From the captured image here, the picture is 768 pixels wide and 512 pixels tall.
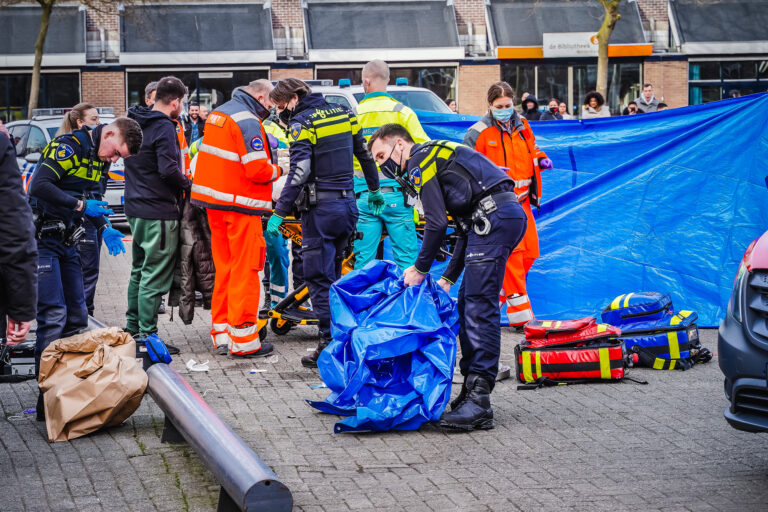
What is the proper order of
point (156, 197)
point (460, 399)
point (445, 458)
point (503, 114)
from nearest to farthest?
point (445, 458)
point (460, 399)
point (156, 197)
point (503, 114)

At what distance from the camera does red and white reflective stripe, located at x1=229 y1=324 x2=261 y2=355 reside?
26.4 ft

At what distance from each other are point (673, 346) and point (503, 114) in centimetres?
251

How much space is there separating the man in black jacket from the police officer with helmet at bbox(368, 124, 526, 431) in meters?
2.18

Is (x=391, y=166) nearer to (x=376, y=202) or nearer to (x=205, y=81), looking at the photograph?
(x=376, y=202)

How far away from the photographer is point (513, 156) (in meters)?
8.96

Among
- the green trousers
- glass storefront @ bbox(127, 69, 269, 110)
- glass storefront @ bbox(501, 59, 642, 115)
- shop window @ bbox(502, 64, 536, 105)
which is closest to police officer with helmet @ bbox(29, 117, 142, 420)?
the green trousers

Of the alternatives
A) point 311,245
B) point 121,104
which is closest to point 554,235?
point 311,245

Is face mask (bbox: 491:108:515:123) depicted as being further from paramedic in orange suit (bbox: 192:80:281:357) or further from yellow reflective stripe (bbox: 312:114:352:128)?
paramedic in orange suit (bbox: 192:80:281:357)

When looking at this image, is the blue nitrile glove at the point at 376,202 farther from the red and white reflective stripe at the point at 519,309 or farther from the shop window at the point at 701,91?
the shop window at the point at 701,91

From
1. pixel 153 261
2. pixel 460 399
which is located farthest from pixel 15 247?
pixel 153 261

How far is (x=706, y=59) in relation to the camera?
33.6 m

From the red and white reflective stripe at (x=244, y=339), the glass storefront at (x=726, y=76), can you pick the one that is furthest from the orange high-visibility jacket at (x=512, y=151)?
the glass storefront at (x=726, y=76)

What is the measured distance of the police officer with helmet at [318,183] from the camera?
25.6 ft

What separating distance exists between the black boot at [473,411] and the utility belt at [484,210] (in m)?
0.89
